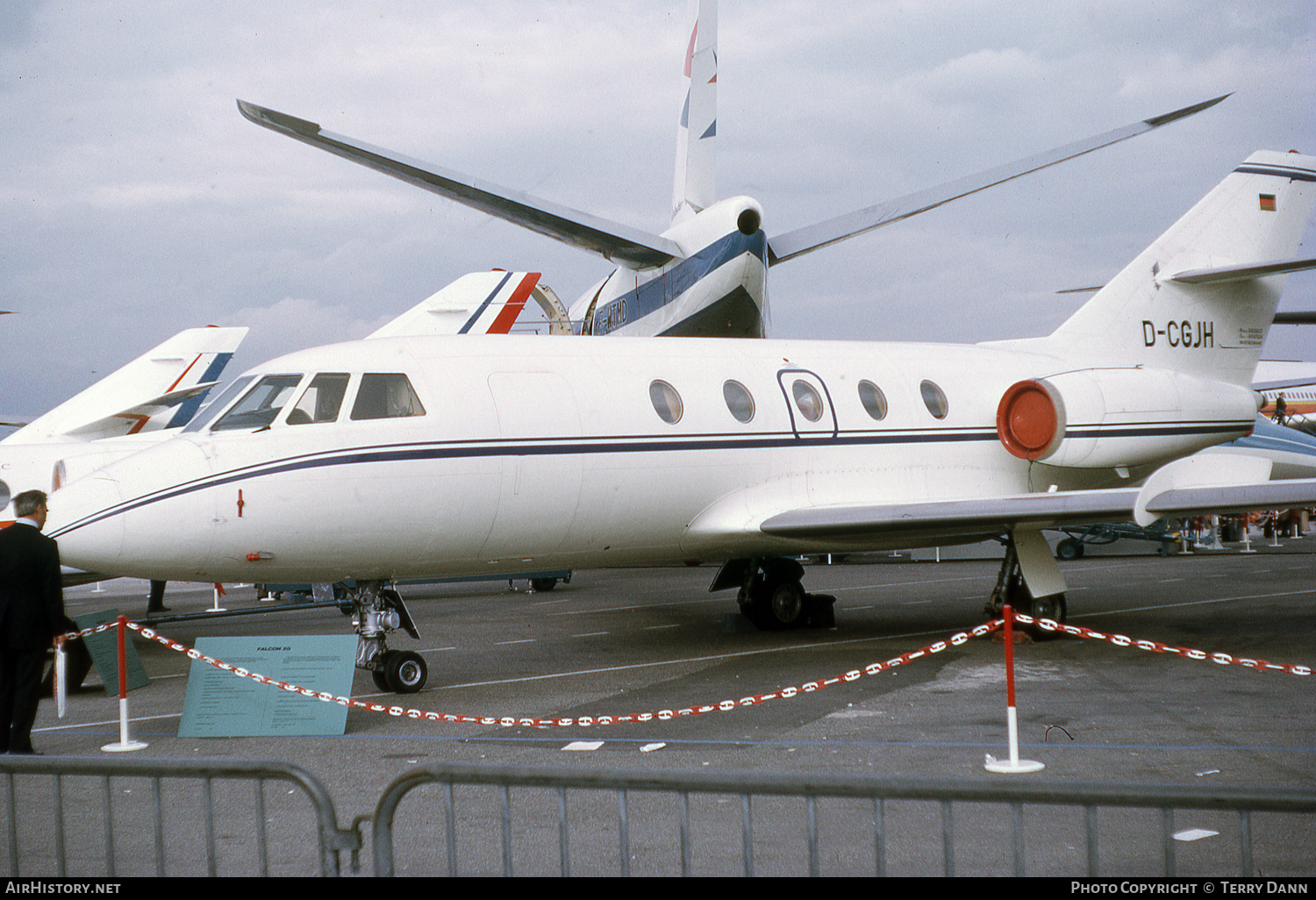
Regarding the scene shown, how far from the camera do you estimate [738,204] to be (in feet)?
43.0

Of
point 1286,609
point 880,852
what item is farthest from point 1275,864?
point 1286,609

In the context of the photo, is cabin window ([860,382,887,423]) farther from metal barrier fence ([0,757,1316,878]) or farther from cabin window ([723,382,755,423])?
metal barrier fence ([0,757,1316,878])

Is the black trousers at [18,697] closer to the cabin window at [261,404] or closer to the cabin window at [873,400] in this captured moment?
the cabin window at [261,404]

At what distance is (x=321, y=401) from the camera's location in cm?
884

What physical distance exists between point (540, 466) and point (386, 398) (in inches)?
54.1

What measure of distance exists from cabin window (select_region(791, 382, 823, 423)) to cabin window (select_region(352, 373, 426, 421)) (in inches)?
162

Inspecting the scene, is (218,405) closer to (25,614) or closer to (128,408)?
(25,614)

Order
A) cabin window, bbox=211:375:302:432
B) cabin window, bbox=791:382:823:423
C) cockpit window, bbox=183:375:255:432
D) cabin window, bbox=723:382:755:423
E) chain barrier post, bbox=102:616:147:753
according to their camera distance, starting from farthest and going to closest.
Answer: cabin window, bbox=791:382:823:423
cabin window, bbox=723:382:755:423
cockpit window, bbox=183:375:255:432
cabin window, bbox=211:375:302:432
chain barrier post, bbox=102:616:147:753

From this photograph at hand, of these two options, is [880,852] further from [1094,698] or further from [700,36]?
[700,36]

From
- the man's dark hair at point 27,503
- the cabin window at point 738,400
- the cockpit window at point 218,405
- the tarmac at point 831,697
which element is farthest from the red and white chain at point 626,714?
the cabin window at point 738,400

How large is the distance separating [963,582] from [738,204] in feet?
32.5

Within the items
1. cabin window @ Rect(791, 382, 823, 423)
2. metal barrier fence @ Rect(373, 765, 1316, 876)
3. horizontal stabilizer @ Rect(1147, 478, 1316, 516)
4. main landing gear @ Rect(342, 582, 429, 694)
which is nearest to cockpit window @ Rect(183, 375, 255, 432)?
main landing gear @ Rect(342, 582, 429, 694)

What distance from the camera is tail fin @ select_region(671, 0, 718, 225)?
15.8 metres

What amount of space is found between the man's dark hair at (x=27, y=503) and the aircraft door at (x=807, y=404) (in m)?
6.69
